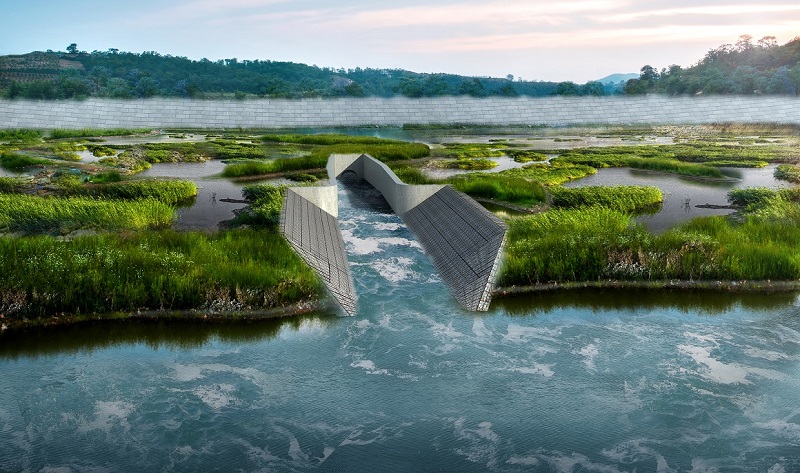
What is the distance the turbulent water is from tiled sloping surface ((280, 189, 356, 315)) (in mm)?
387

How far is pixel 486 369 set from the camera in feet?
24.9

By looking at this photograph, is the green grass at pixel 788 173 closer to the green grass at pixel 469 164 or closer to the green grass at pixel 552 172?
the green grass at pixel 552 172

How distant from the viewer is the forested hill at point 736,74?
1442 inches

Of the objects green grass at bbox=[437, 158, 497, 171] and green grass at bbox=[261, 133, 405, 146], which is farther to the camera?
green grass at bbox=[261, 133, 405, 146]

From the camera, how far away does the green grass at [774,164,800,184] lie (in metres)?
19.0

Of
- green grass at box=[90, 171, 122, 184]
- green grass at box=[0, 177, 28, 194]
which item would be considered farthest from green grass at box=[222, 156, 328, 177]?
green grass at box=[0, 177, 28, 194]

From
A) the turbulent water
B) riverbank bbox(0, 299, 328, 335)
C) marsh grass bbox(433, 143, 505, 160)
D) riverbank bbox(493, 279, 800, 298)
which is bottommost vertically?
the turbulent water

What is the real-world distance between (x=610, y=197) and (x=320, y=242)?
678cm

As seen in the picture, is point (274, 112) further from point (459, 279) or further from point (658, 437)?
point (658, 437)

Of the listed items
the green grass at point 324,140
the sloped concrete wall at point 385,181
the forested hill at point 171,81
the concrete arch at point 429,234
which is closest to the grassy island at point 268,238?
the concrete arch at point 429,234

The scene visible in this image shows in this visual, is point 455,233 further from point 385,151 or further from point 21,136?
point 21,136

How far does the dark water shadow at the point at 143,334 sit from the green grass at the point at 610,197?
7.92 meters

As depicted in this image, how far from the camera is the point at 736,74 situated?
39.7 metres

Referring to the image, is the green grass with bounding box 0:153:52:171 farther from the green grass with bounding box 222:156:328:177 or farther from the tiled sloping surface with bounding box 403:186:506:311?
the tiled sloping surface with bounding box 403:186:506:311
